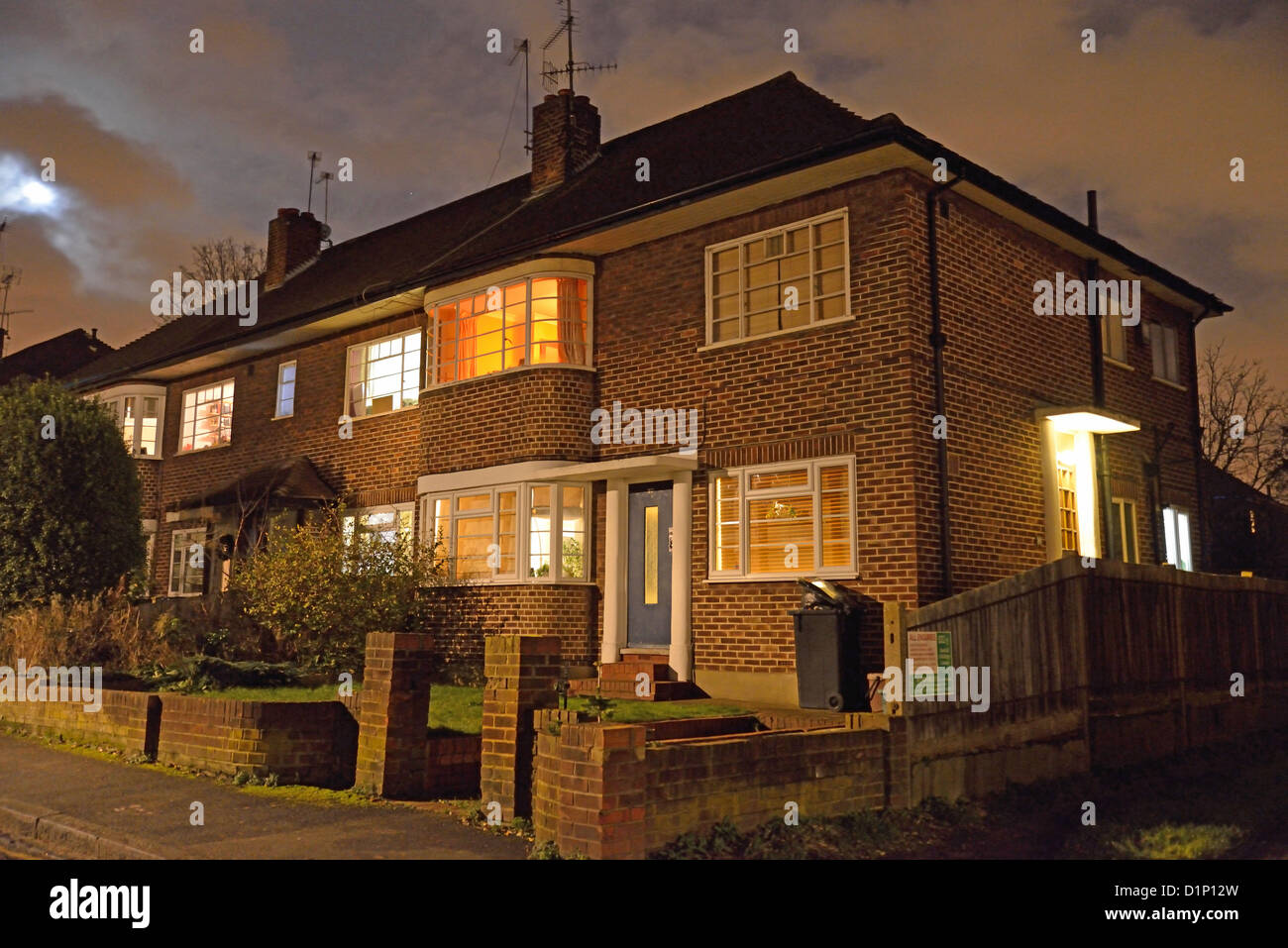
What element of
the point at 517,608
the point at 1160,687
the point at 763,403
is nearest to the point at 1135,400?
the point at 1160,687

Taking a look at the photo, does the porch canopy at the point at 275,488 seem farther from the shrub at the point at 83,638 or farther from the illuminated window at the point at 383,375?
the shrub at the point at 83,638

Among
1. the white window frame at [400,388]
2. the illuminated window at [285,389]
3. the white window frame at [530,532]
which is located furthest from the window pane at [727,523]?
the illuminated window at [285,389]

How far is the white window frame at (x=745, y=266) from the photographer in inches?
475

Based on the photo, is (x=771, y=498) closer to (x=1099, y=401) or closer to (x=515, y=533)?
(x=515, y=533)

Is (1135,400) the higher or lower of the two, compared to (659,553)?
higher

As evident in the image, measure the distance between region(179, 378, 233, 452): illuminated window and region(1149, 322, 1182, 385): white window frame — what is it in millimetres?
16617

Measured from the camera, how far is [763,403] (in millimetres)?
12562

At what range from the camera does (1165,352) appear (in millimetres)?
17172

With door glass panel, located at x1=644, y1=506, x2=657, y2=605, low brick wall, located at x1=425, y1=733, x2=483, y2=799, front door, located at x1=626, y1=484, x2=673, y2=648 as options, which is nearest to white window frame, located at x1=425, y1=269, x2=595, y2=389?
front door, located at x1=626, y1=484, x2=673, y2=648

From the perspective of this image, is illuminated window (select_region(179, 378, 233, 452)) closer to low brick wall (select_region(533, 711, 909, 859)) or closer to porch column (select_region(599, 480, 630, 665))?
porch column (select_region(599, 480, 630, 665))

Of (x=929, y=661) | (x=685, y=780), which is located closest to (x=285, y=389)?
(x=929, y=661)

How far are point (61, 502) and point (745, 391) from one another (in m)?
10.4
